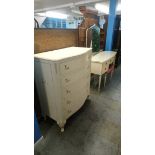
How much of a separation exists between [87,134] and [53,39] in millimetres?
1522

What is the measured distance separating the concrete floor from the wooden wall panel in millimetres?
1137

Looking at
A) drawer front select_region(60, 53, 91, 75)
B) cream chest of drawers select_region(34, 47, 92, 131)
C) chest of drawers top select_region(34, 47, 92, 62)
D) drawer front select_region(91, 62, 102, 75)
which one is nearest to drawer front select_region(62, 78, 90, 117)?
cream chest of drawers select_region(34, 47, 92, 131)

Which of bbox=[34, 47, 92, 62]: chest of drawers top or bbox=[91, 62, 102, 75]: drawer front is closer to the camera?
bbox=[34, 47, 92, 62]: chest of drawers top

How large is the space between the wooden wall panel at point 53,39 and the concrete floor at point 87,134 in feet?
3.73

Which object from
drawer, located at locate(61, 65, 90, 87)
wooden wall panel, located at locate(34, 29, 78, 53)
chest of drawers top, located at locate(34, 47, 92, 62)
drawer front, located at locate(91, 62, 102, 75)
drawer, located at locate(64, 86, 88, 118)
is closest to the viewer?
chest of drawers top, located at locate(34, 47, 92, 62)

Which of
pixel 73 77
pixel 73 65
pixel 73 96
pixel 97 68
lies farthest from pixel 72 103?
pixel 97 68

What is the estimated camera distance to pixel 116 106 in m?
2.29

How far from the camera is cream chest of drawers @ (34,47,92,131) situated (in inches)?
55.2

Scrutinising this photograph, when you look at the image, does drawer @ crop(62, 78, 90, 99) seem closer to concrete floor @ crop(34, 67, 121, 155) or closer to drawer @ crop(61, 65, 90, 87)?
drawer @ crop(61, 65, 90, 87)
